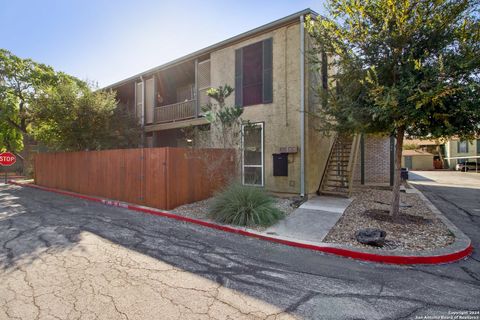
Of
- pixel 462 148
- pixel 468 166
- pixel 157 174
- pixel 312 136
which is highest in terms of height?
pixel 462 148

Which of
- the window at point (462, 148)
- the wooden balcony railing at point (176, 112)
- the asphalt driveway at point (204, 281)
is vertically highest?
the wooden balcony railing at point (176, 112)

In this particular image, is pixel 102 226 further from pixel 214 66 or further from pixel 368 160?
pixel 368 160

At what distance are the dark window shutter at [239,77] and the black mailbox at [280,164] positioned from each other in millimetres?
2606

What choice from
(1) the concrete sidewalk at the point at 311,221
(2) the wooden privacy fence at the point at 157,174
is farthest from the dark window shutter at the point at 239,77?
(1) the concrete sidewalk at the point at 311,221

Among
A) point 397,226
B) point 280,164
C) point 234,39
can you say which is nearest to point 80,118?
point 234,39

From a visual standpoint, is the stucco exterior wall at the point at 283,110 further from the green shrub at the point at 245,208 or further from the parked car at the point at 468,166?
the parked car at the point at 468,166

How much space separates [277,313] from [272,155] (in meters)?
6.71

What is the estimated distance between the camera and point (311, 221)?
6.43 meters

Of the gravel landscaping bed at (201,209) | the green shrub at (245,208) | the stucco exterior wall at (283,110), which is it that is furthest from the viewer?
the stucco exterior wall at (283,110)

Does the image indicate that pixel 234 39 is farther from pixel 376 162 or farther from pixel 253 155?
pixel 376 162

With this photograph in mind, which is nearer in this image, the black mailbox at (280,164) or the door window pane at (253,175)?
the black mailbox at (280,164)

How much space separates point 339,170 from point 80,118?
11273 millimetres

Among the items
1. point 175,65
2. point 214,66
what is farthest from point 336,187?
point 175,65

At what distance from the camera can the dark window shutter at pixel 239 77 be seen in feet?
33.2
